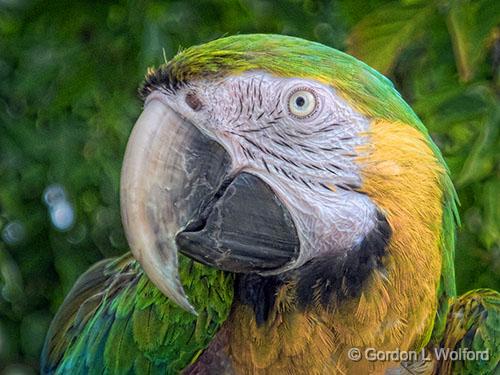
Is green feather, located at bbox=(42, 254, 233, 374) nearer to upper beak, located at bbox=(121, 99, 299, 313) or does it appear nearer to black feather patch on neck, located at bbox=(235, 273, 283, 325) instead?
black feather patch on neck, located at bbox=(235, 273, 283, 325)

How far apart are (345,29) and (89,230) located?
85 cm

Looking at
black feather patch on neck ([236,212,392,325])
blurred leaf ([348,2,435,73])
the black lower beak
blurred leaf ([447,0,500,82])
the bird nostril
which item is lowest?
black feather patch on neck ([236,212,392,325])

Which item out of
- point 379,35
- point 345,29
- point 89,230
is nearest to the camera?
point 379,35

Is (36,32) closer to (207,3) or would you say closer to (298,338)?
(207,3)

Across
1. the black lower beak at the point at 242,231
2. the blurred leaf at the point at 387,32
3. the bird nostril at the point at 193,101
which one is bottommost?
the black lower beak at the point at 242,231

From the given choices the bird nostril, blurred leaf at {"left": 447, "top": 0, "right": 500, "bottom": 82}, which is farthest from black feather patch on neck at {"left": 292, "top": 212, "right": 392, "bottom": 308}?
blurred leaf at {"left": 447, "top": 0, "right": 500, "bottom": 82}

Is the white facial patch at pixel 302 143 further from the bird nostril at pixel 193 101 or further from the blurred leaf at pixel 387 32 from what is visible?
the blurred leaf at pixel 387 32

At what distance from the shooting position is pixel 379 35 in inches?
75.4

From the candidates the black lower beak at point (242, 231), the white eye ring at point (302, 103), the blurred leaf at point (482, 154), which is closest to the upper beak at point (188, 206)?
the black lower beak at point (242, 231)

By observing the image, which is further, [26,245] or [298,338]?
[26,245]

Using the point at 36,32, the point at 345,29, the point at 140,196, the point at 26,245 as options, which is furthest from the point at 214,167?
the point at 26,245

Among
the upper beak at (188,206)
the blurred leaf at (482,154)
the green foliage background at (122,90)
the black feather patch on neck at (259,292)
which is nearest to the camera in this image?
the upper beak at (188,206)

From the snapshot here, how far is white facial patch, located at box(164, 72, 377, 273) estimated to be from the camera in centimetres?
138

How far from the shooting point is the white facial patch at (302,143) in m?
1.38
